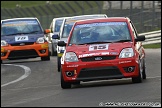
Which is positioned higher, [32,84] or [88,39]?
[88,39]

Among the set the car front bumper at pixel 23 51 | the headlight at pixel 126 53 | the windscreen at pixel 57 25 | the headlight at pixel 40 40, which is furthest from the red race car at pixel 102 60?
the windscreen at pixel 57 25

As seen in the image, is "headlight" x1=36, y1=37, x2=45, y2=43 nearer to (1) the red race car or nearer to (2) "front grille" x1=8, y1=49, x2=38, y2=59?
(2) "front grille" x1=8, y1=49, x2=38, y2=59

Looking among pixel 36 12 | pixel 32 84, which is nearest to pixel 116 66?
pixel 32 84

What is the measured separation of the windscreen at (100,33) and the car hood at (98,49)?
37 cm

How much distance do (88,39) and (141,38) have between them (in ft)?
3.72

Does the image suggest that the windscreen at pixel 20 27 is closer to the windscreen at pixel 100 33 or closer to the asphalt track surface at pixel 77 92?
the asphalt track surface at pixel 77 92

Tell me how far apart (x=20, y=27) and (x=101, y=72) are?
482 inches

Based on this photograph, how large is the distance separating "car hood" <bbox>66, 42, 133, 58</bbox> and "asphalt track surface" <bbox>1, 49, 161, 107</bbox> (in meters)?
0.66

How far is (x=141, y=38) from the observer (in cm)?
1489

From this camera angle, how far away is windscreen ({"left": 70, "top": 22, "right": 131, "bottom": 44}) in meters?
15.1

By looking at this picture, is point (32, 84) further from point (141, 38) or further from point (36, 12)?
point (36, 12)

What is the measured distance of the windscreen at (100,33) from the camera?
1509 centimetres

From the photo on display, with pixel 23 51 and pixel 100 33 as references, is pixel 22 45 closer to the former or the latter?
pixel 23 51

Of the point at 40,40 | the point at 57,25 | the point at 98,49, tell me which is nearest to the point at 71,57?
the point at 98,49
